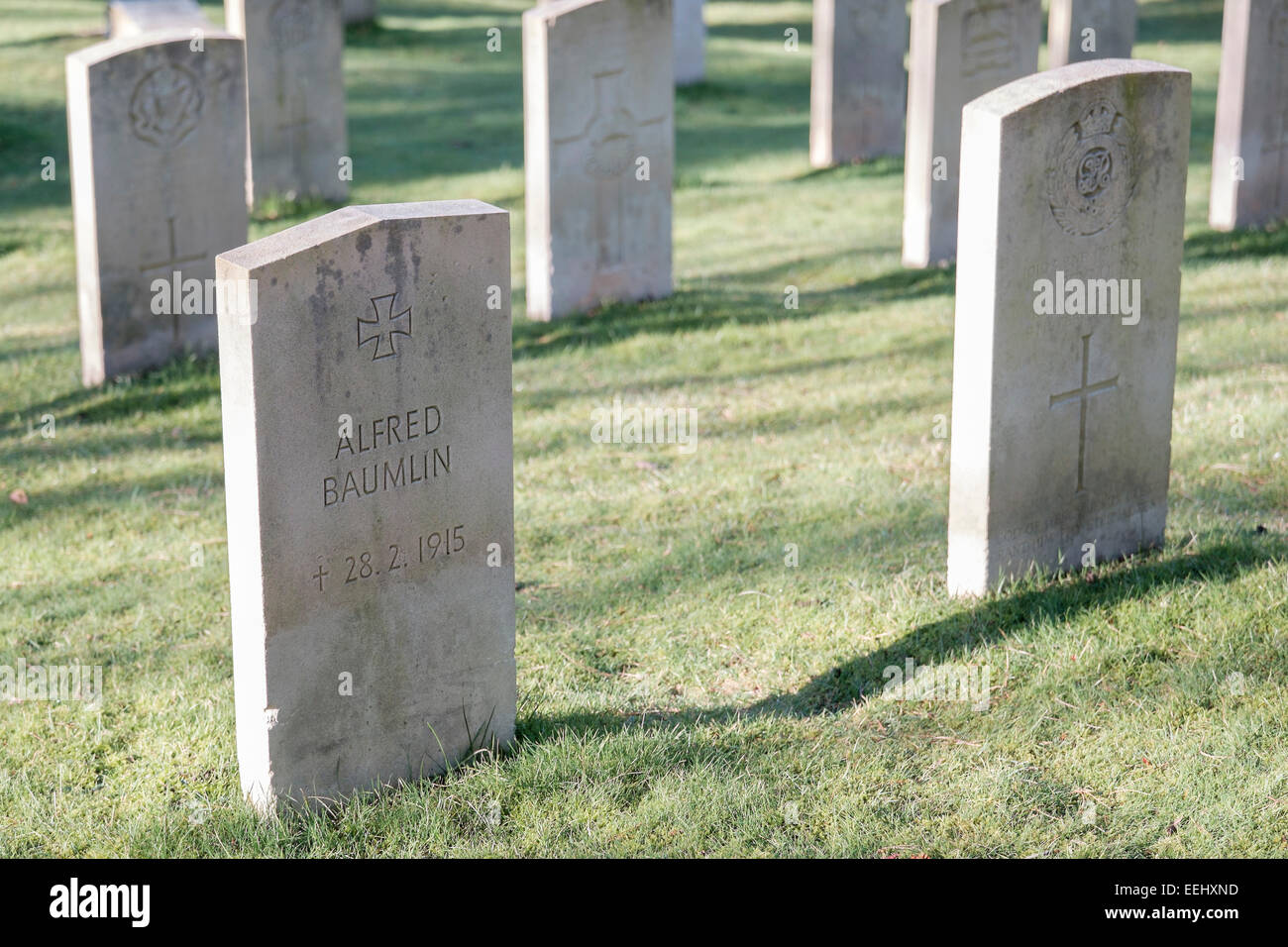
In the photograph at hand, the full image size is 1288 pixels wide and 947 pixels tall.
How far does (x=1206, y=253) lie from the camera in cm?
948

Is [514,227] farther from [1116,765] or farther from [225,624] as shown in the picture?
[1116,765]

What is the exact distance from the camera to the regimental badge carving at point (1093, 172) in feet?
15.2

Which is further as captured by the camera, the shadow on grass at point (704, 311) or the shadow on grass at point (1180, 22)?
the shadow on grass at point (1180, 22)

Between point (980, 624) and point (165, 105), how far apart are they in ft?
16.7

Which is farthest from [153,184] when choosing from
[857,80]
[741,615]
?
[857,80]

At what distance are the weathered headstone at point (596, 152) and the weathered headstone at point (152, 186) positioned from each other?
169 cm

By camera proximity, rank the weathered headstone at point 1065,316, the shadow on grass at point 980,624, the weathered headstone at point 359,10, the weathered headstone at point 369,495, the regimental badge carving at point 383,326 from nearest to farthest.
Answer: the weathered headstone at point 369,495
the regimental badge carving at point 383,326
the shadow on grass at point 980,624
the weathered headstone at point 1065,316
the weathered headstone at point 359,10

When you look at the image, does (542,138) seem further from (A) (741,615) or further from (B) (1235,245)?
(B) (1235,245)

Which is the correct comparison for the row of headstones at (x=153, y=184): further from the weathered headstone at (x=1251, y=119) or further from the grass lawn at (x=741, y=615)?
the weathered headstone at (x=1251, y=119)

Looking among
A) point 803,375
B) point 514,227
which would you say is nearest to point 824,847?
point 803,375

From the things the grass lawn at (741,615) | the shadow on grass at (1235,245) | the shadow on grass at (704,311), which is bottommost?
the grass lawn at (741,615)

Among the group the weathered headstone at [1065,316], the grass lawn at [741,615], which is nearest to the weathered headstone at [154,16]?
the grass lawn at [741,615]

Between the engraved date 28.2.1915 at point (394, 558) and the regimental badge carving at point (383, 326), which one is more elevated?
the regimental badge carving at point (383, 326)

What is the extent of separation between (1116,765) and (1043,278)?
1614 millimetres
